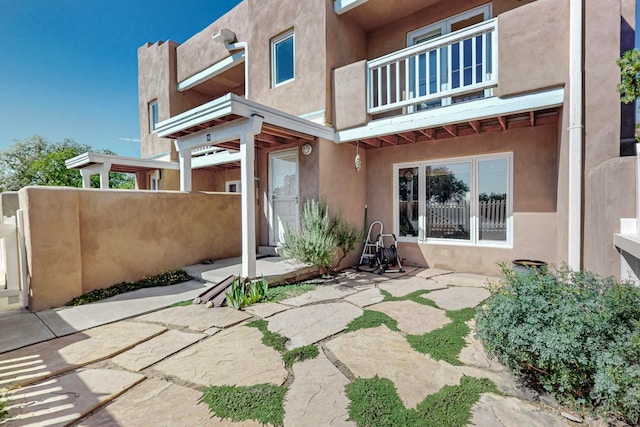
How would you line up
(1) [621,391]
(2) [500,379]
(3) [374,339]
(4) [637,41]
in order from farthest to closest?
(4) [637,41] → (3) [374,339] → (2) [500,379] → (1) [621,391]

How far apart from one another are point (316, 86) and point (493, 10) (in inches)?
162

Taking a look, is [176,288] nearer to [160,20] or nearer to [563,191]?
[563,191]

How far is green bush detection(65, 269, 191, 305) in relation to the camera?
4905mm

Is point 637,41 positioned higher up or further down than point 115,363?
higher up

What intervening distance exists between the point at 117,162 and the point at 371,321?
→ 966 cm

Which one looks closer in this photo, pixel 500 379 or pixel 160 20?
pixel 500 379

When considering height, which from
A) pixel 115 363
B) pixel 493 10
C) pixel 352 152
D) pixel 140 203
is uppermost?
pixel 493 10

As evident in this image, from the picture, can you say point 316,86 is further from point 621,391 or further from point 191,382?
point 621,391

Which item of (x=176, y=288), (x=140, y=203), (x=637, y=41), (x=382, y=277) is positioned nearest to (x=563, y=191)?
(x=637, y=41)

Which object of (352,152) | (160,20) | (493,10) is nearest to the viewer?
(493,10)

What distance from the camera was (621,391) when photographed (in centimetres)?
188

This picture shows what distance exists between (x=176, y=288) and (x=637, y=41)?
9.08 meters

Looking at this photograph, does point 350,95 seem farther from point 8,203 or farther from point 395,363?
point 8,203

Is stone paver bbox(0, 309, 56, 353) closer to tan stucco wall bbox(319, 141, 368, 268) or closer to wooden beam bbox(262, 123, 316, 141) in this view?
wooden beam bbox(262, 123, 316, 141)
